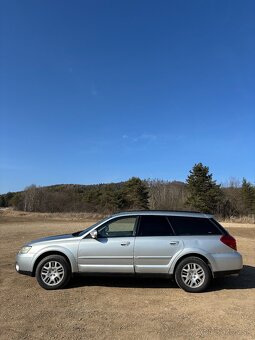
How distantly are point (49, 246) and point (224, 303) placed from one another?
3.71 meters

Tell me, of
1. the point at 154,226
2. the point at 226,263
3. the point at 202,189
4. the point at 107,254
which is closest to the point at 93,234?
the point at 107,254

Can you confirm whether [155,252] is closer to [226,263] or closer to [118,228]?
[118,228]

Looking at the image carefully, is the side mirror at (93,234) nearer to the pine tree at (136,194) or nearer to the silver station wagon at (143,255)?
the silver station wagon at (143,255)

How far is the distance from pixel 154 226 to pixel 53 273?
92.4 inches

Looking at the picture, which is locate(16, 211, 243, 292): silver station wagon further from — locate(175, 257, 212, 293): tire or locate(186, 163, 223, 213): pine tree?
locate(186, 163, 223, 213): pine tree

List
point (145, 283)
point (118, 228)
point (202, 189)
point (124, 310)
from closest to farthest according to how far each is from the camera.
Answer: point (124, 310) → point (118, 228) → point (145, 283) → point (202, 189)

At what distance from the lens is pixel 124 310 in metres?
6.92

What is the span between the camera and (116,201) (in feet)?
270

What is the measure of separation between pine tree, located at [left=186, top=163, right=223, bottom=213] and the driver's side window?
60792mm

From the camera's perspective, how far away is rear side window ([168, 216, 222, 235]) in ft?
28.3

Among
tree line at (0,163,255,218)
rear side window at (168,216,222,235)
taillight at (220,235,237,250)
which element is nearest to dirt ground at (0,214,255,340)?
taillight at (220,235,237,250)

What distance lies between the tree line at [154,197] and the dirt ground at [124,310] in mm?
60070

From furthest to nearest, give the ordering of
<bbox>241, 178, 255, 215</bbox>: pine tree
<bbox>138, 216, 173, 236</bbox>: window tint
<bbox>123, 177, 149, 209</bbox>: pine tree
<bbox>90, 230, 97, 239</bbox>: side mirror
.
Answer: <bbox>241, 178, 255, 215</bbox>: pine tree → <bbox>123, 177, 149, 209</bbox>: pine tree → <bbox>138, 216, 173, 236</bbox>: window tint → <bbox>90, 230, 97, 239</bbox>: side mirror

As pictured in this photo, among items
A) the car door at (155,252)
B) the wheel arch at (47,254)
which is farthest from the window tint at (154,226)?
the wheel arch at (47,254)
